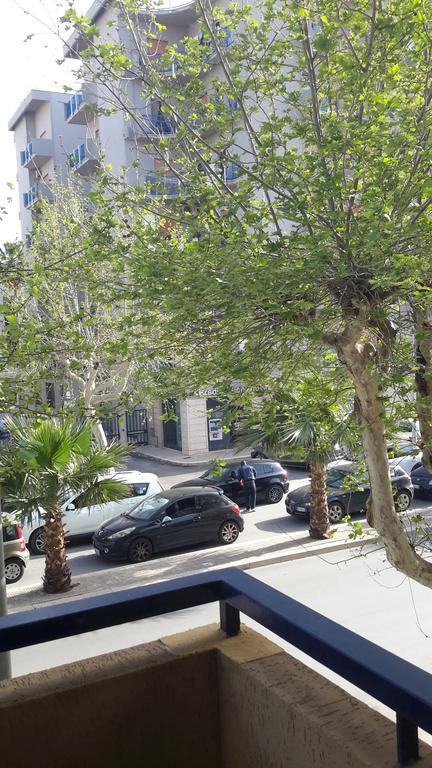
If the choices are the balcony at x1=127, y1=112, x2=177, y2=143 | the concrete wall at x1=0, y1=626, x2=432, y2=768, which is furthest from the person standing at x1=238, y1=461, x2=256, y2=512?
the concrete wall at x1=0, y1=626, x2=432, y2=768

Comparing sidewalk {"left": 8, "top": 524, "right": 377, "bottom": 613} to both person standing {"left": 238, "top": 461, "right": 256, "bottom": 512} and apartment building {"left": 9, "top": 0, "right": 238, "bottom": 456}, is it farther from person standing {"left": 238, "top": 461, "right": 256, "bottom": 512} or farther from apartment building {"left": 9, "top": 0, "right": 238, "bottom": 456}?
apartment building {"left": 9, "top": 0, "right": 238, "bottom": 456}

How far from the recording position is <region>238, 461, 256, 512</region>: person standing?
58.2 ft

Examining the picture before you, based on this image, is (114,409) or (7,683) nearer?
(7,683)

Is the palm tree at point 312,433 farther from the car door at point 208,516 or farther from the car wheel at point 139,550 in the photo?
the car wheel at point 139,550

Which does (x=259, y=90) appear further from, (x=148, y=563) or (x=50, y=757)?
(x=148, y=563)

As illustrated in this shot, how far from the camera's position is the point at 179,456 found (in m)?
28.6

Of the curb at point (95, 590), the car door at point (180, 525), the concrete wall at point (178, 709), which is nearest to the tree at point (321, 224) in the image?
the concrete wall at point (178, 709)

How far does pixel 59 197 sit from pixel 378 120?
14913 millimetres

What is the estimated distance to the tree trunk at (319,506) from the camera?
1464 cm

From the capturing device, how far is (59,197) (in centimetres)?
1892

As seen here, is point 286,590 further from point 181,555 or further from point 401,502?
point 401,502

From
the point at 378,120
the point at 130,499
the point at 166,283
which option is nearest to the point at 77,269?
the point at 166,283

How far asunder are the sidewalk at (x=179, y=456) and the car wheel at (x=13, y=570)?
1261 cm

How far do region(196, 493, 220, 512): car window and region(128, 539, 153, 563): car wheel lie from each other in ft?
4.30
